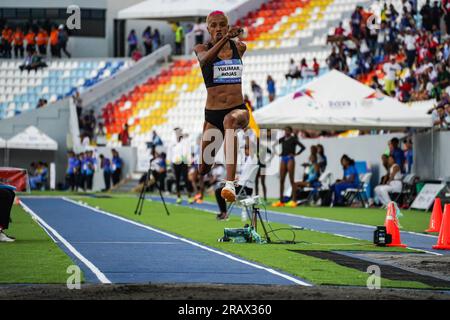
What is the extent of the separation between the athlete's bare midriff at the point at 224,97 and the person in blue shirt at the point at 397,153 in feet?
45.7

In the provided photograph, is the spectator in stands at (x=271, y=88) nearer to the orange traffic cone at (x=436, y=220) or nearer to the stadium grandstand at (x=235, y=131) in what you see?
the stadium grandstand at (x=235, y=131)

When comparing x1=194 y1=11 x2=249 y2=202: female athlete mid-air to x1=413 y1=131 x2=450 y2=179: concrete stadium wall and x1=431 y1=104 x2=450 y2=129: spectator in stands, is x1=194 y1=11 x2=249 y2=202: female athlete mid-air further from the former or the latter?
x1=431 y1=104 x2=450 y2=129: spectator in stands

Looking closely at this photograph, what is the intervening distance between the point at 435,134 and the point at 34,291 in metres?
17.1

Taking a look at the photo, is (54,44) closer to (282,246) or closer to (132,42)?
(132,42)

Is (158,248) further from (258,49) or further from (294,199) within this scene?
(258,49)

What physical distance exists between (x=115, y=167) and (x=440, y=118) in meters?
17.5

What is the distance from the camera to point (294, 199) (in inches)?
1021

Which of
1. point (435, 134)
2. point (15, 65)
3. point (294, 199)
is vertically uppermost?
point (15, 65)

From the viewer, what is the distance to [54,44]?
47.5m

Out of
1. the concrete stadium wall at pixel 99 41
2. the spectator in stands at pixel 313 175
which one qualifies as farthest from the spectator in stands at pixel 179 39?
the spectator in stands at pixel 313 175

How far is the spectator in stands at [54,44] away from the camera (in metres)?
47.2

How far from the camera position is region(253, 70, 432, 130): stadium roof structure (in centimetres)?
2447

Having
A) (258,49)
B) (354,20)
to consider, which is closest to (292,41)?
(258,49)
